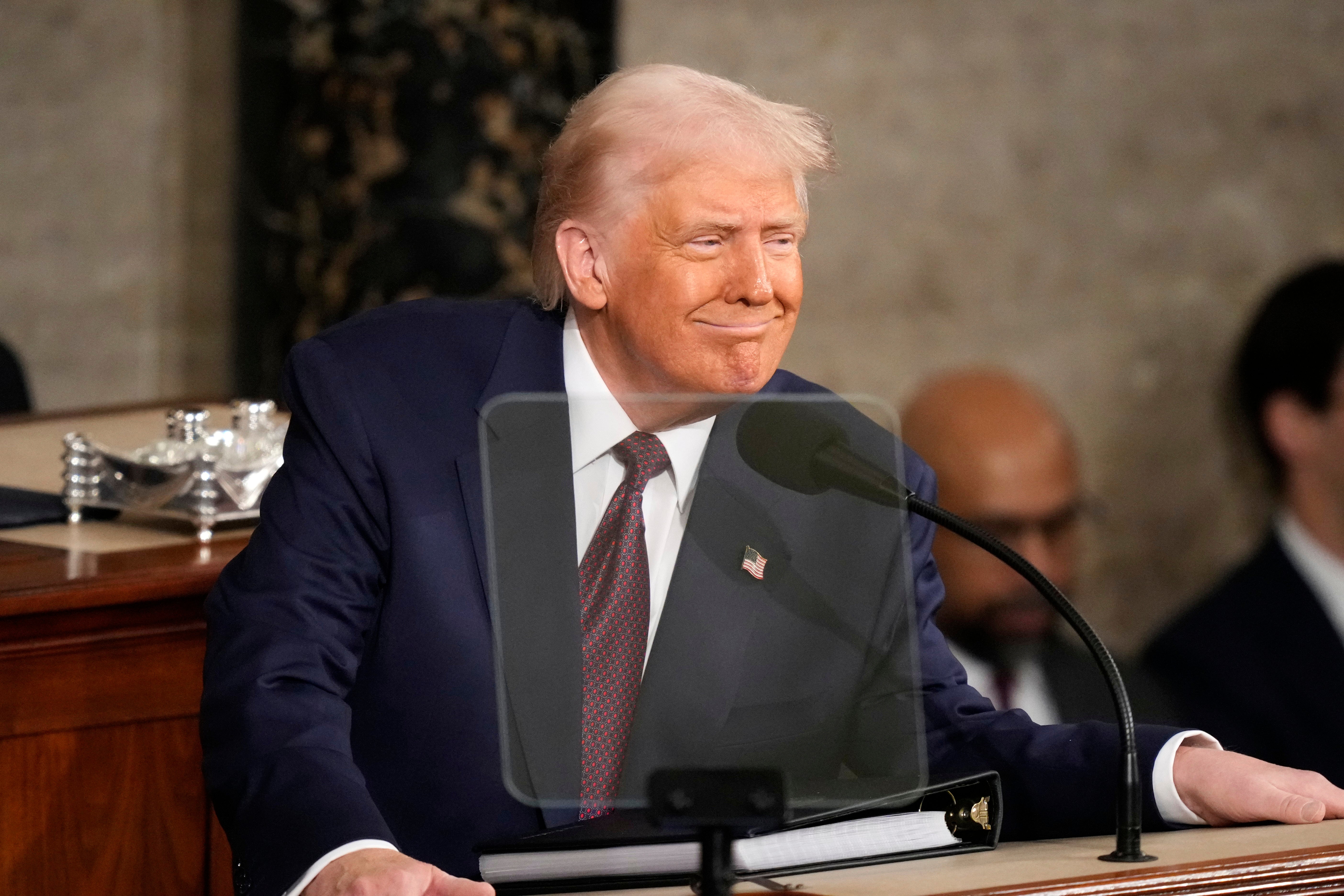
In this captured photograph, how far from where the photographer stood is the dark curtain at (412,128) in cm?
360

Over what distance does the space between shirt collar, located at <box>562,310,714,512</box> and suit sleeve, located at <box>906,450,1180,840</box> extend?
188 mm

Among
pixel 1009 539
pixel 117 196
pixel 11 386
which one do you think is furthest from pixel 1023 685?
pixel 117 196

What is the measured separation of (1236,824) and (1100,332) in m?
2.67

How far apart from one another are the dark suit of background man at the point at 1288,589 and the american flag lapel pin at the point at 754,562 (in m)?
1.70

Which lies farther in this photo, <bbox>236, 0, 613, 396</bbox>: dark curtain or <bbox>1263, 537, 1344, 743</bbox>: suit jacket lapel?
<bbox>236, 0, 613, 396</bbox>: dark curtain

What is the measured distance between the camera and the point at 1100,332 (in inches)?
150

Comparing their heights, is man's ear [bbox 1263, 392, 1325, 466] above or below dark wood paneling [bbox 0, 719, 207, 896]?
above

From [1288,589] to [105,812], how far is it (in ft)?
6.37

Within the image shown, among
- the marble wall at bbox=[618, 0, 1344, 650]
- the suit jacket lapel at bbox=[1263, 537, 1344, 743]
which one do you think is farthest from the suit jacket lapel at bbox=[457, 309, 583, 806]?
the marble wall at bbox=[618, 0, 1344, 650]

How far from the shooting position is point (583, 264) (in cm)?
143

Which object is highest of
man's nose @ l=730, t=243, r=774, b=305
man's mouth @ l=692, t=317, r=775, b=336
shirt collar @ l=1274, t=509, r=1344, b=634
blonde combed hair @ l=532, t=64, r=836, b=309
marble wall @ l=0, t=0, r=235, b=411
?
marble wall @ l=0, t=0, r=235, b=411

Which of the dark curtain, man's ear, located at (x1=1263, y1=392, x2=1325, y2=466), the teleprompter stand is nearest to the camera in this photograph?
the teleprompter stand

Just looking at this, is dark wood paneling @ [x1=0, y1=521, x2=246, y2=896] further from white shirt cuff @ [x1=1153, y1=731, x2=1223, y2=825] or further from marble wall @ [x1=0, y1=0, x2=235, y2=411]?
marble wall @ [x1=0, y1=0, x2=235, y2=411]

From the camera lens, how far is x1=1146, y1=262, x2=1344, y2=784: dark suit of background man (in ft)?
8.62
